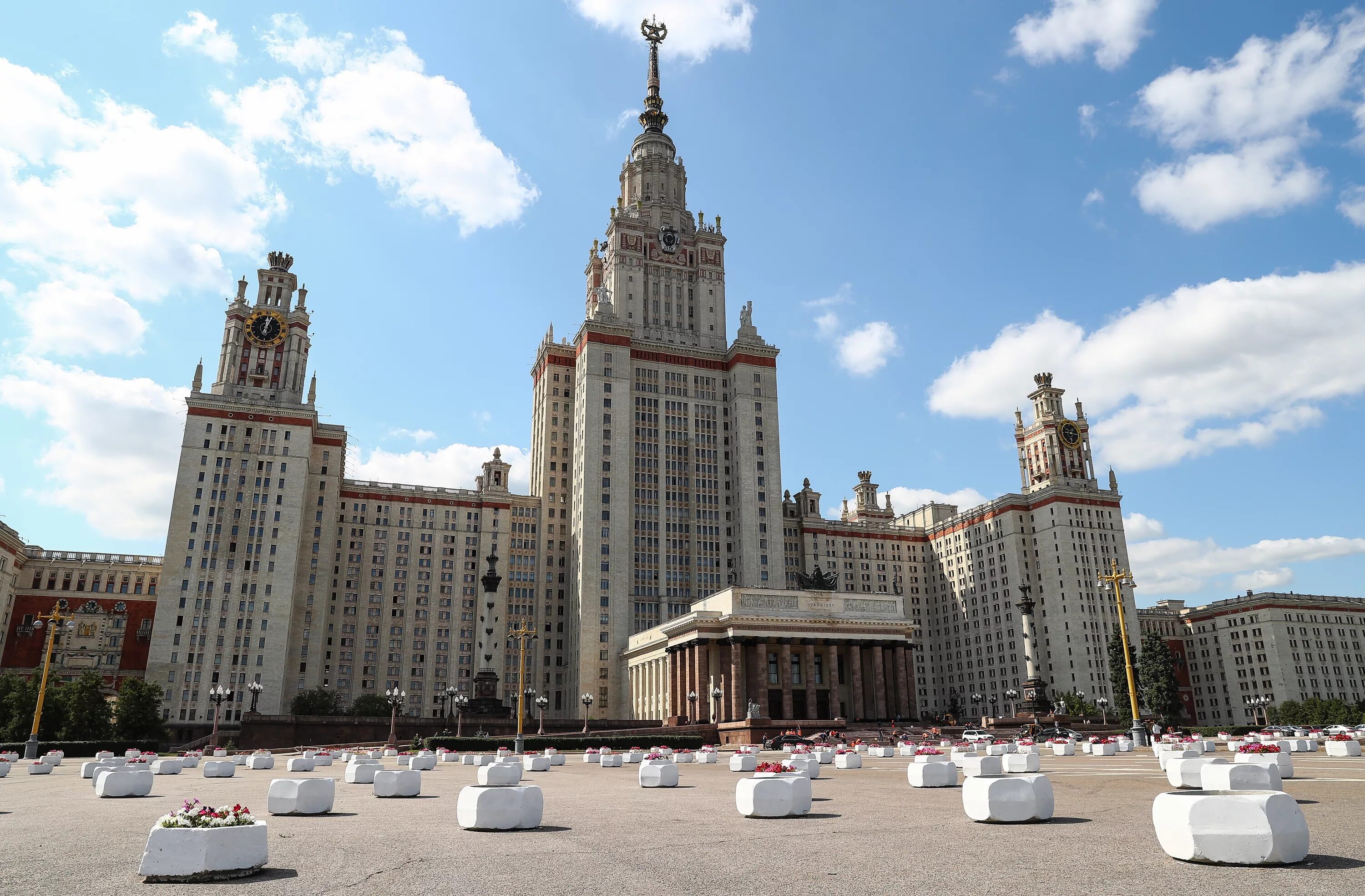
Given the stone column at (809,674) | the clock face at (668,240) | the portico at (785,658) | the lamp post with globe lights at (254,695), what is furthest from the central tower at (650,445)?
the lamp post with globe lights at (254,695)

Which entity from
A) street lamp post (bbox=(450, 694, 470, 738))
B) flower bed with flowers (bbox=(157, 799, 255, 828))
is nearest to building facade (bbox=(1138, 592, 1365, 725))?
street lamp post (bbox=(450, 694, 470, 738))

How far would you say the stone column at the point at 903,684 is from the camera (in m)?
104

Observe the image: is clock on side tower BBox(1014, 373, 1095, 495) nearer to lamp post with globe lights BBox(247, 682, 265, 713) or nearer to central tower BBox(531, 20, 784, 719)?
central tower BBox(531, 20, 784, 719)

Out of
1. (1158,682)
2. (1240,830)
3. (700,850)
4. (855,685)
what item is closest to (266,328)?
(855,685)

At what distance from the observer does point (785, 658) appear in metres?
101

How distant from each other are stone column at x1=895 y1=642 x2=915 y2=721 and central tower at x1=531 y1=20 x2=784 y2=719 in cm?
2525

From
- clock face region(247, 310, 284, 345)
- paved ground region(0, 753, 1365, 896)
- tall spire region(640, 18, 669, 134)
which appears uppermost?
tall spire region(640, 18, 669, 134)

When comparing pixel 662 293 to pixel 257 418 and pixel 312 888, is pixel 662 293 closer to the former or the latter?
pixel 257 418

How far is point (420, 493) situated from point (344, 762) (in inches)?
3357

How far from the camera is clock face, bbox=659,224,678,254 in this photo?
468ft

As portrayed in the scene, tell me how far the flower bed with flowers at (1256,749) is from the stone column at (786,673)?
6579 cm

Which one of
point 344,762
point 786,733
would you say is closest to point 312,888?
point 344,762

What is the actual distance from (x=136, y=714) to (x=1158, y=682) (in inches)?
4559

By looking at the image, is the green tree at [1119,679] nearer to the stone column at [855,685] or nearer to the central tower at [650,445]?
the stone column at [855,685]
